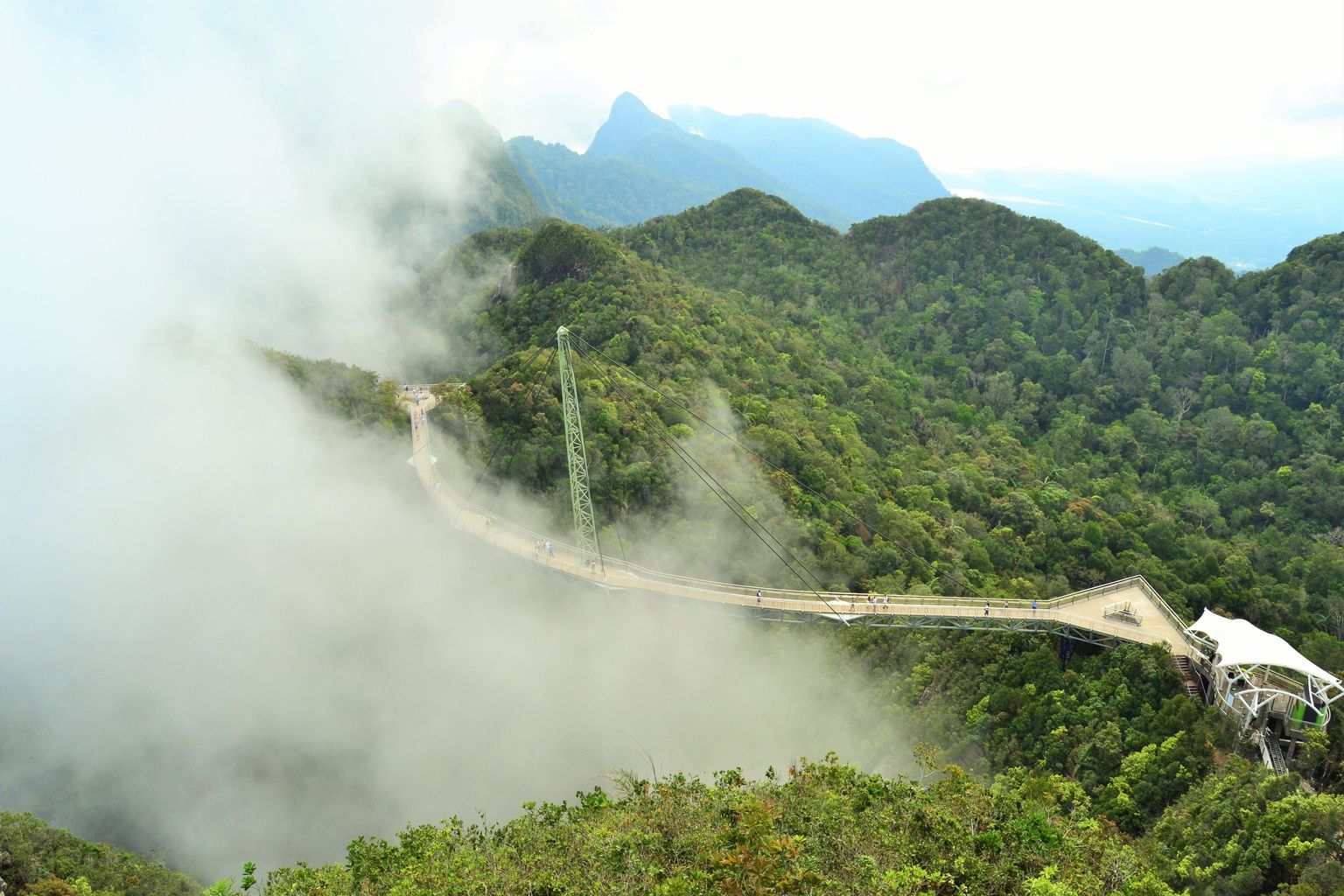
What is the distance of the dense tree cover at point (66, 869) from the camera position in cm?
2314

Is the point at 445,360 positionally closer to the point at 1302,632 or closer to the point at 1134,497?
the point at 1134,497

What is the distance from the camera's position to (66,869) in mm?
25016

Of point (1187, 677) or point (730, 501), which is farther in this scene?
point (730, 501)

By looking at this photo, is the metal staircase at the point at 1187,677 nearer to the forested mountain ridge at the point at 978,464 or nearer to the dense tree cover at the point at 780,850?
the forested mountain ridge at the point at 978,464

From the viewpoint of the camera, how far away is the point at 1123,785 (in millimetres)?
24688

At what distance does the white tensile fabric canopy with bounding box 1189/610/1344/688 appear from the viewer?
24.2 meters

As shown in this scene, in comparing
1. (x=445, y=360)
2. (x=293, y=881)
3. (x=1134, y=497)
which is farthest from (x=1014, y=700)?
(x=445, y=360)

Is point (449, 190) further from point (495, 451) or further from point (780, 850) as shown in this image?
point (780, 850)

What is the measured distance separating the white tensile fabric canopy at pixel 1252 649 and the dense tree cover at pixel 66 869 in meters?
36.6

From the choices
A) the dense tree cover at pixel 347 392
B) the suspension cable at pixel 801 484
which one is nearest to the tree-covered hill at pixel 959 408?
the suspension cable at pixel 801 484

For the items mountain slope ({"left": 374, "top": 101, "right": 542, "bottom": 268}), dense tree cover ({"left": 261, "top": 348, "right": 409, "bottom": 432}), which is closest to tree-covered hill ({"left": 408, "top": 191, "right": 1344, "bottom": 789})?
dense tree cover ({"left": 261, "top": 348, "right": 409, "bottom": 432})

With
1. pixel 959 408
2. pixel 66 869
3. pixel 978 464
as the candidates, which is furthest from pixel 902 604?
pixel 959 408

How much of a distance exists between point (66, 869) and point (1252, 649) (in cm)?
4004

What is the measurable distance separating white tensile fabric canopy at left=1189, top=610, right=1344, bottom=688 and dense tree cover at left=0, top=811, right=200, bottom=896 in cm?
3664
